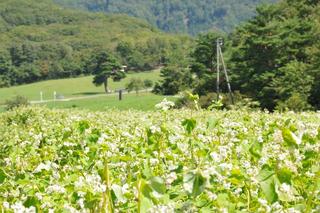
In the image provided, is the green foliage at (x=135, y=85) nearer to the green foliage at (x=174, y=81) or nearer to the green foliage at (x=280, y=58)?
the green foliage at (x=174, y=81)

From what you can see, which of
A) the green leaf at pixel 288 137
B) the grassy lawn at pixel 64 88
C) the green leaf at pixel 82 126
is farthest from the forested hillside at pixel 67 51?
the green leaf at pixel 288 137

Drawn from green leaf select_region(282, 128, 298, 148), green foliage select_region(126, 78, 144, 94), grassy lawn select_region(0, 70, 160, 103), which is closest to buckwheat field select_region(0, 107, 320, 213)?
green leaf select_region(282, 128, 298, 148)

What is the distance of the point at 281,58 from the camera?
156ft

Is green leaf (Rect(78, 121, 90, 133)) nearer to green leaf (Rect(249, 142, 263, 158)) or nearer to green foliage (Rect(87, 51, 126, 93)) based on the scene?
green leaf (Rect(249, 142, 263, 158))

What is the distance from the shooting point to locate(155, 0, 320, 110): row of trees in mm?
43375

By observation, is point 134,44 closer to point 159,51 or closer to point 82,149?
point 159,51

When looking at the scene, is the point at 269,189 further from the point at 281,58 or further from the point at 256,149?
the point at 281,58

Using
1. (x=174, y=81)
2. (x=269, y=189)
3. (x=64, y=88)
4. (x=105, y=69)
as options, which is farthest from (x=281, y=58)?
(x=64, y=88)

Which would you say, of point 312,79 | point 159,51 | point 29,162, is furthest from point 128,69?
point 29,162

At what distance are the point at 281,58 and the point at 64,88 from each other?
80715mm

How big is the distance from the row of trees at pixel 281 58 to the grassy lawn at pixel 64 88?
2475 inches

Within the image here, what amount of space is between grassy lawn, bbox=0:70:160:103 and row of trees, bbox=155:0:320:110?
62876 mm

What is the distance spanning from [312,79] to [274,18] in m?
9.70

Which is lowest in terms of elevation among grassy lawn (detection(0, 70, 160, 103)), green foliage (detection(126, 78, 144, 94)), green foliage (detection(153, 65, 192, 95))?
grassy lawn (detection(0, 70, 160, 103))
